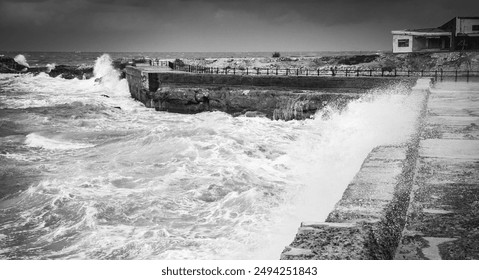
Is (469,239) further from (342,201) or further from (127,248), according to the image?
(127,248)

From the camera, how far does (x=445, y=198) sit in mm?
3945

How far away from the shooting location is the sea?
596 centimetres

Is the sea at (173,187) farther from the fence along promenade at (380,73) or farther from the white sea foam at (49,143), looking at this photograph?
the fence along promenade at (380,73)

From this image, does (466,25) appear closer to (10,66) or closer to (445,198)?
(445,198)

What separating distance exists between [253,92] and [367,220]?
16989 mm

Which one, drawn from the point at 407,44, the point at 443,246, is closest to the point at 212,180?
the point at 443,246

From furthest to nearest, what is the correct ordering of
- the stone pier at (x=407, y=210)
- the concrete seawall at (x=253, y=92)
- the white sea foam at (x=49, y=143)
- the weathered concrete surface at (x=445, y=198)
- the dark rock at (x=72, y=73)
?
the dark rock at (x=72, y=73), the concrete seawall at (x=253, y=92), the white sea foam at (x=49, y=143), the weathered concrete surface at (x=445, y=198), the stone pier at (x=407, y=210)

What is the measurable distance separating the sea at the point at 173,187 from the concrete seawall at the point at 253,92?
3001 millimetres

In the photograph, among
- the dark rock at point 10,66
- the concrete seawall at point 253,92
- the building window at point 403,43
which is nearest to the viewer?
the concrete seawall at point 253,92

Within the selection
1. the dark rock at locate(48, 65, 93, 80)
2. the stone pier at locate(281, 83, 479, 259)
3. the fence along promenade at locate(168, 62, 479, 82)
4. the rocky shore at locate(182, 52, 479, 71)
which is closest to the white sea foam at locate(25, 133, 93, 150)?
the stone pier at locate(281, 83, 479, 259)

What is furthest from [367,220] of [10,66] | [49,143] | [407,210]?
[10,66]

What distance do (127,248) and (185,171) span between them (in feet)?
12.5

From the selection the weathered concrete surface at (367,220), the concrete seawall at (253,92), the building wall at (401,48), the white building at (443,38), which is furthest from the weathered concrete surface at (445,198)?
the building wall at (401,48)

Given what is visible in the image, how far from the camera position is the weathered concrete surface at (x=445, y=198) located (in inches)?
123
